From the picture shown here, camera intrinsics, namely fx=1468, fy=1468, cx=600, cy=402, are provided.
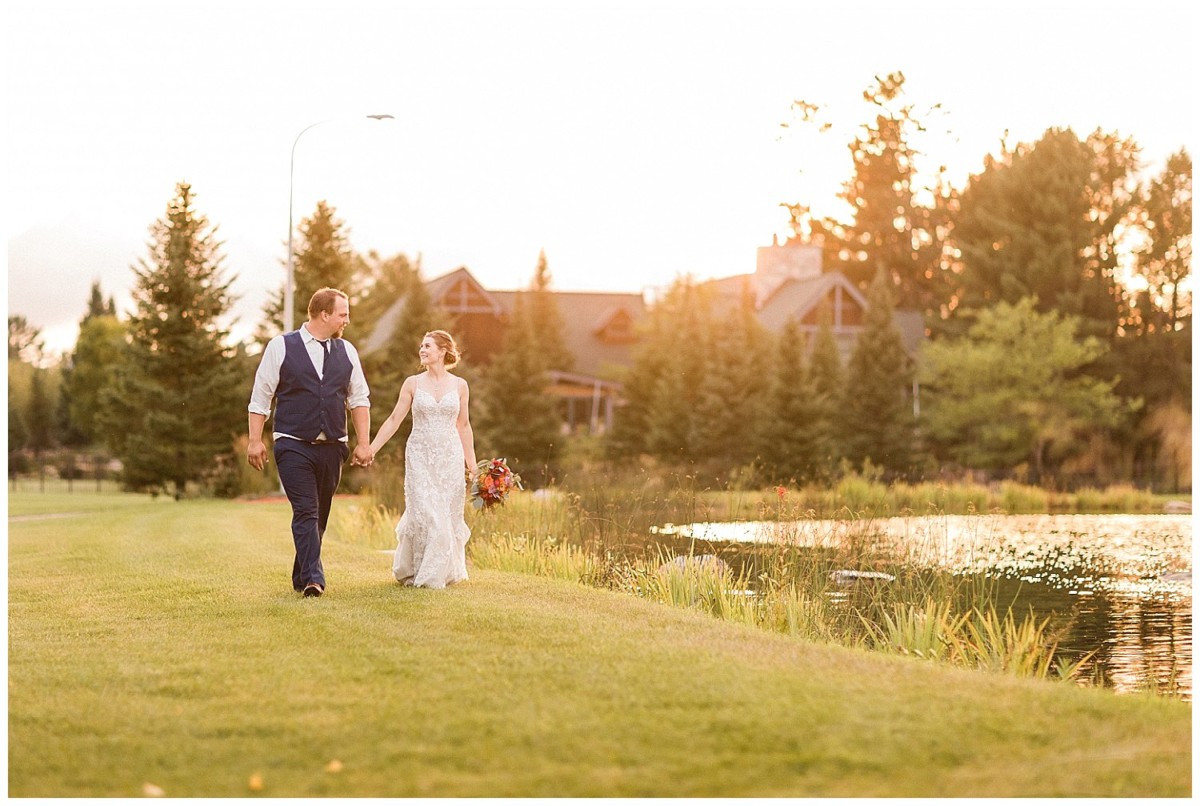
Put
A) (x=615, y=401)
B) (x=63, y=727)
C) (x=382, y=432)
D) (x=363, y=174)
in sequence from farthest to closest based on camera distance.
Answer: (x=615, y=401)
(x=363, y=174)
(x=382, y=432)
(x=63, y=727)

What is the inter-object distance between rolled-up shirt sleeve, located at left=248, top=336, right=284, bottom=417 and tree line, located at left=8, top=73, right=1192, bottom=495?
22.7 meters

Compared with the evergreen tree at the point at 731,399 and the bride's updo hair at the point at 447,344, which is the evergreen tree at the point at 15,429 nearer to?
the evergreen tree at the point at 731,399

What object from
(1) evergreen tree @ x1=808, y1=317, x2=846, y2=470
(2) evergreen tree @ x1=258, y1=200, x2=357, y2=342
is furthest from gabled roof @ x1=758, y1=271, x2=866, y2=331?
(2) evergreen tree @ x1=258, y1=200, x2=357, y2=342

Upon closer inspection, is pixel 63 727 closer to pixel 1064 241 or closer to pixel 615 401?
pixel 1064 241

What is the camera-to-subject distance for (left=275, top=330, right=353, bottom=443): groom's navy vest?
34.9 ft

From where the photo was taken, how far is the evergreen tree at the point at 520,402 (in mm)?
43250

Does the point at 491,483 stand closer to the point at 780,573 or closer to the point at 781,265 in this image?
the point at 780,573

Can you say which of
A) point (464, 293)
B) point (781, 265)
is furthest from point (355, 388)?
point (781, 265)

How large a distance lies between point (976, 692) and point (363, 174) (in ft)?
129

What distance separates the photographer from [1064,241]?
4778 cm

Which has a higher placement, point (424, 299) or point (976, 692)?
point (424, 299)

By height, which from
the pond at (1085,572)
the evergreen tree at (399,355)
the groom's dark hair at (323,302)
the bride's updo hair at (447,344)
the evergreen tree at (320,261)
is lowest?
the pond at (1085,572)

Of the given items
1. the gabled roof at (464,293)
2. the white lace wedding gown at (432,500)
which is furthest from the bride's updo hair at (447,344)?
the gabled roof at (464,293)

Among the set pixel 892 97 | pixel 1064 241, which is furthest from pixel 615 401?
pixel 892 97
